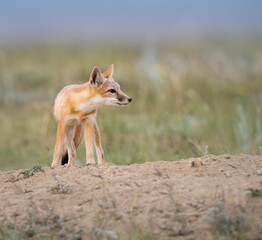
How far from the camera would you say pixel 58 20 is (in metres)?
112

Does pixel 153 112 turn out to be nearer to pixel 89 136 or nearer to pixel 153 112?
pixel 153 112

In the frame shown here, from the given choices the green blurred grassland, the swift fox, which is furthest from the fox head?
the green blurred grassland

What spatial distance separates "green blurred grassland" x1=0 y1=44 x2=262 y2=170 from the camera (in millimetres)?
9086

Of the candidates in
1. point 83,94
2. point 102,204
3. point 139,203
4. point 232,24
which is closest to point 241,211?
point 139,203

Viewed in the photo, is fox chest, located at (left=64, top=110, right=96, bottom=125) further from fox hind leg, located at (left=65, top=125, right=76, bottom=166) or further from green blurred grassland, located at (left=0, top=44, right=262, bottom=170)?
green blurred grassland, located at (left=0, top=44, right=262, bottom=170)

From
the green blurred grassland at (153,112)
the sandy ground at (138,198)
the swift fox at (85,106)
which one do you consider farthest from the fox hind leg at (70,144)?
the green blurred grassland at (153,112)

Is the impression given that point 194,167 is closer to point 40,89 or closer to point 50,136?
point 50,136

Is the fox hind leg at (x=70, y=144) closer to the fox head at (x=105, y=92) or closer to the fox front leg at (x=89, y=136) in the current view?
the fox front leg at (x=89, y=136)

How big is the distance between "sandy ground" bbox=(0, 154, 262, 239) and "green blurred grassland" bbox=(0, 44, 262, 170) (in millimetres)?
2079

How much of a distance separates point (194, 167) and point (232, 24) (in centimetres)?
10358

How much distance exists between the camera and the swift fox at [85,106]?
6402mm

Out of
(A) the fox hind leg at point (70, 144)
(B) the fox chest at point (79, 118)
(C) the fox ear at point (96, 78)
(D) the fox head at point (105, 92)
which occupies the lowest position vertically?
(A) the fox hind leg at point (70, 144)

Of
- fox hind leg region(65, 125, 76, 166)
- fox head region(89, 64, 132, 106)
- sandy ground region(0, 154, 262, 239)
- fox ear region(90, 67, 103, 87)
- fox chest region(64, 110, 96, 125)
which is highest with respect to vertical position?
fox ear region(90, 67, 103, 87)

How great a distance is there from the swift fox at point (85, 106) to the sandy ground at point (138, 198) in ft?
2.54
